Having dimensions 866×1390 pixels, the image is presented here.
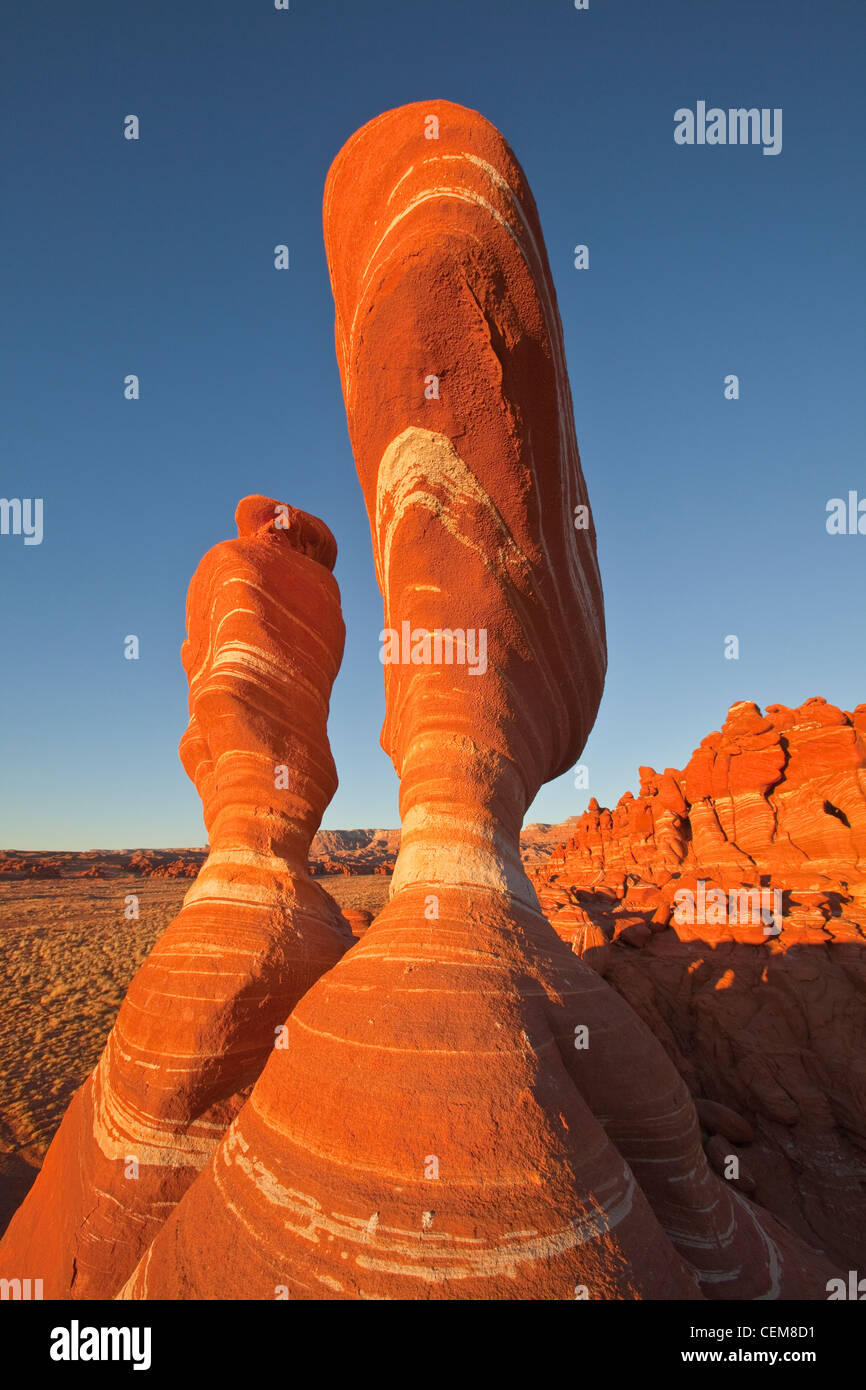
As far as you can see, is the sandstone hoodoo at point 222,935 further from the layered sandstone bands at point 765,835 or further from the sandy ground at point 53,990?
the layered sandstone bands at point 765,835

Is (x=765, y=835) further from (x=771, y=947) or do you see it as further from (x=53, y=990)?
(x=53, y=990)

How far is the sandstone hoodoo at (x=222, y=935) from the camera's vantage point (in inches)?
139

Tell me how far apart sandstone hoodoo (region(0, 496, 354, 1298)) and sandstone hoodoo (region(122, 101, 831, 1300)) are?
148 cm

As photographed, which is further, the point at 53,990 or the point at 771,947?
the point at 53,990

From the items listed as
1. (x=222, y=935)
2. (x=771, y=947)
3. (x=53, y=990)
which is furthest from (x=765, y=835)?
(x=53, y=990)

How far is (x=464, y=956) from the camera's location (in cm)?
262

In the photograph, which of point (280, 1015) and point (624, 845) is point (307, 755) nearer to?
point (280, 1015)

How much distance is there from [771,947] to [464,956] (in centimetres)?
760

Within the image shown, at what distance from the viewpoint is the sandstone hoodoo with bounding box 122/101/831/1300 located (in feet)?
6.36

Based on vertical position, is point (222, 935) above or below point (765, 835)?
below

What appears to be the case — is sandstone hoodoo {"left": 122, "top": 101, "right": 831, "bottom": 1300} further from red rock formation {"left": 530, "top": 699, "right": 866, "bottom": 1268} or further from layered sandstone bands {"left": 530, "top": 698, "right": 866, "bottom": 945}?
layered sandstone bands {"left": 530, "top": 698, "right": 866, "bottom": 945}

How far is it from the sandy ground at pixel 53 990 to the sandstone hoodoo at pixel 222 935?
317 cm
